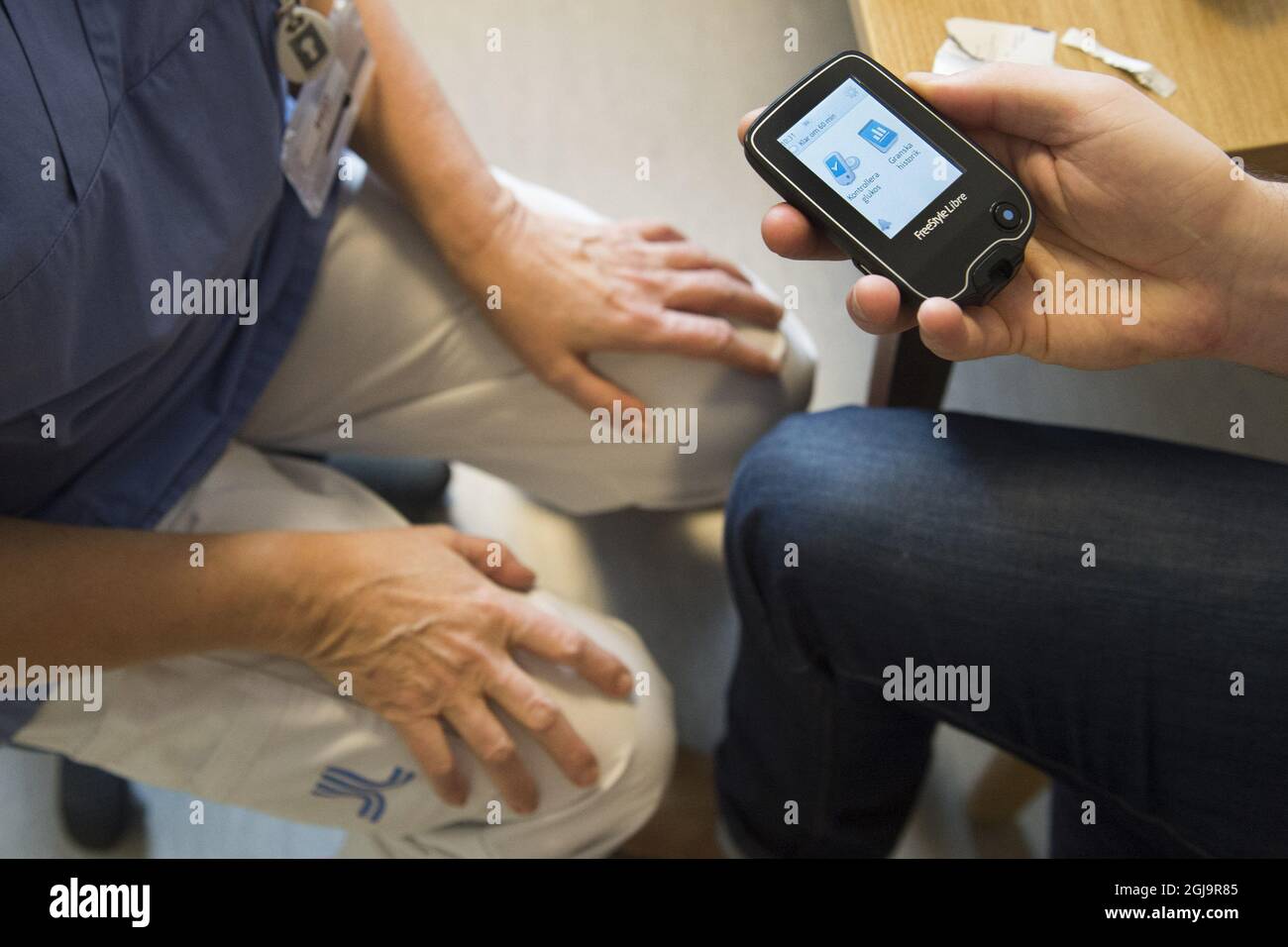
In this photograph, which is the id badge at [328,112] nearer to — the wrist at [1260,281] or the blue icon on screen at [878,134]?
the blue icon on screen at [878,134]

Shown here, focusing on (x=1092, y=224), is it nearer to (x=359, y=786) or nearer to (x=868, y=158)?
(x=868, y=158)

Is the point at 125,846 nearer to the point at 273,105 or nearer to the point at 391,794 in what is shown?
the point at 391,794

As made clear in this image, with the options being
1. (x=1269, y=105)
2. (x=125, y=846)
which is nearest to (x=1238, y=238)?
(x=1269, y=105)

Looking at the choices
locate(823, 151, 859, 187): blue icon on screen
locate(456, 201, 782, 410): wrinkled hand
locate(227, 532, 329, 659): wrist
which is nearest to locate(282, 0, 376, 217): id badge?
locate(456, 201, 782, 410): wrinkled hand

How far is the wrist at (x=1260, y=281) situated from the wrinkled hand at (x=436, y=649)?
475 millimetres

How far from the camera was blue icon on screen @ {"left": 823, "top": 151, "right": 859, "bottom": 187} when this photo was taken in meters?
0.62

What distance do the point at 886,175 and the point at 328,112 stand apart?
38 cm

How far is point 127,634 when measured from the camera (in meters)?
0.66

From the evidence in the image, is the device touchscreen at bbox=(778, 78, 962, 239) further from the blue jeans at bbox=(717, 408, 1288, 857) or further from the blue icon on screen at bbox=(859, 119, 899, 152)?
the blue jeans at bbox=(717, 408, 1288, 857)

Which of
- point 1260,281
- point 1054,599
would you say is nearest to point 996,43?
point 1260,281

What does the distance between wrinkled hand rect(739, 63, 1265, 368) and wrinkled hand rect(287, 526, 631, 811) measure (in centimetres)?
32

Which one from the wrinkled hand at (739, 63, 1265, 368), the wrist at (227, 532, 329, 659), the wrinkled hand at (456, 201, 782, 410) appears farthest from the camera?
the wrinkled hand at (456, 201, 782, 410)

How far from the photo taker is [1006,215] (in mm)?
609

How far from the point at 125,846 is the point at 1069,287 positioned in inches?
37.3
